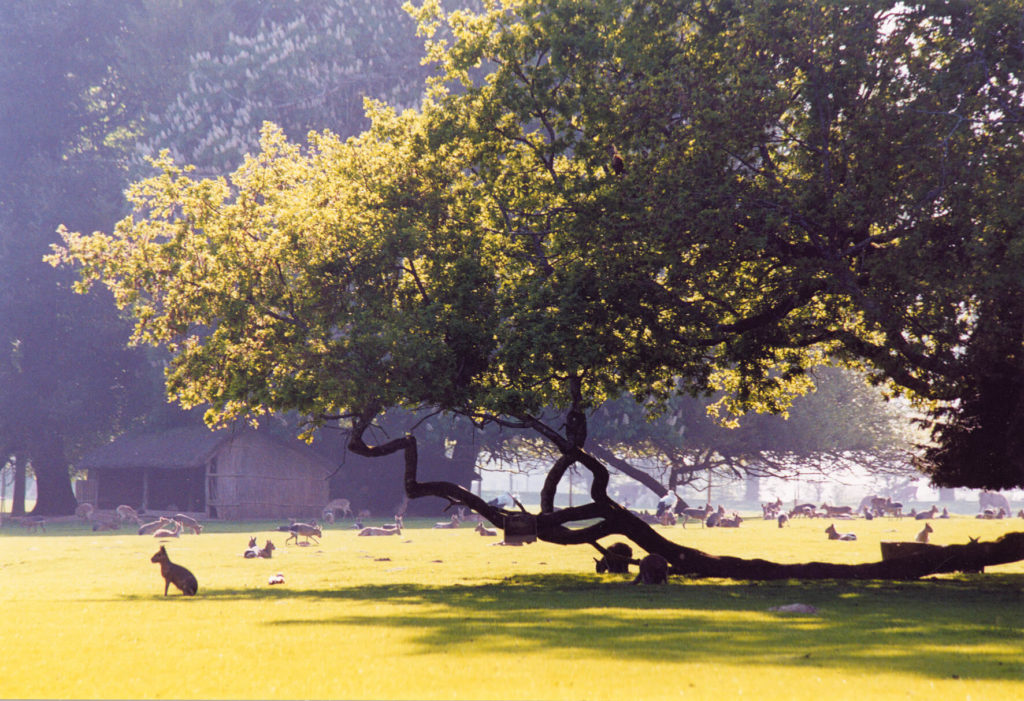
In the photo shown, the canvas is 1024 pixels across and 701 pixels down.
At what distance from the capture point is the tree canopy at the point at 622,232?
19453mm

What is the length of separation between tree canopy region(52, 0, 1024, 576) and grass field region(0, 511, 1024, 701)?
13.3ft

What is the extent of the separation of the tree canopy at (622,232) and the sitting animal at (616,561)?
54 cm

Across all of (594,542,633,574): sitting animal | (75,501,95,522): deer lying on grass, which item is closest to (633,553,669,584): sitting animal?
(594,542,633,574): sitting animal

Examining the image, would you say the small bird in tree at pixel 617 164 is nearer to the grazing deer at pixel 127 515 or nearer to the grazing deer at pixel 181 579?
the grazing deer at pixel 181 579

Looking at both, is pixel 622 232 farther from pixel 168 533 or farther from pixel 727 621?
pixel 168 533

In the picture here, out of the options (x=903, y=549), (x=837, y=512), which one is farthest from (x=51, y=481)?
(x=903, y=549)

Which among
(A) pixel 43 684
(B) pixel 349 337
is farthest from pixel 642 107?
(A) pixel 43 684

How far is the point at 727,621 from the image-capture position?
1400 cm

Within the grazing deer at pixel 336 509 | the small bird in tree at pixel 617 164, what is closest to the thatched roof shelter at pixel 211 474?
the grazing deer at pixel 336 509

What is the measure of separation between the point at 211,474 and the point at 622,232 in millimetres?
47029

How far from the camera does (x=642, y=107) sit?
68.6 ft

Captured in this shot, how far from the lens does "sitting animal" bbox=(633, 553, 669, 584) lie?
20.8 meters

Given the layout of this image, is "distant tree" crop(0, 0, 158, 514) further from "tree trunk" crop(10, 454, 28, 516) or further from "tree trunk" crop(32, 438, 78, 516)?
"tree trunk" crop(10, 454, 28, 516)

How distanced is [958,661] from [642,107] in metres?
13.0
